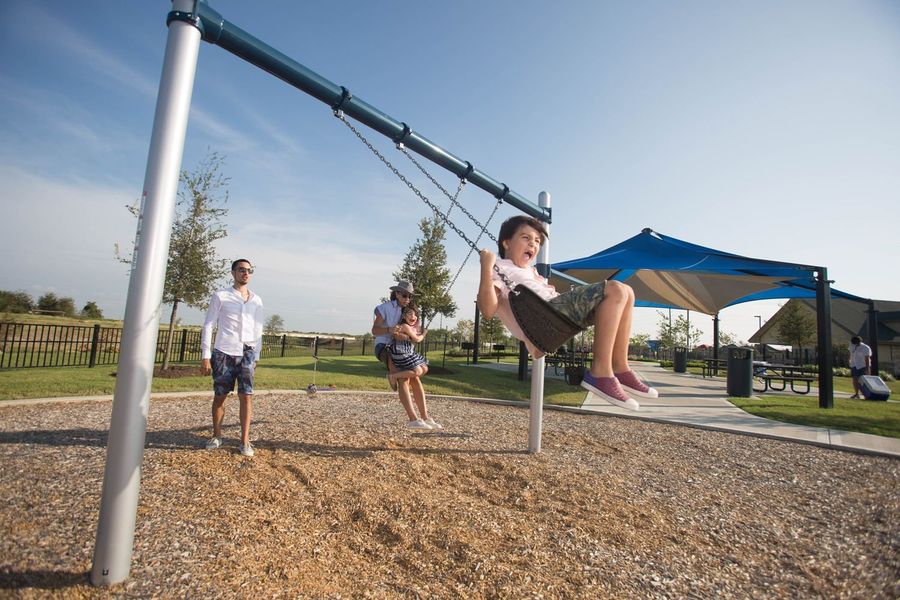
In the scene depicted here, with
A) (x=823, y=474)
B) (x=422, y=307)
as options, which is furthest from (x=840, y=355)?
(x=823, y=474)

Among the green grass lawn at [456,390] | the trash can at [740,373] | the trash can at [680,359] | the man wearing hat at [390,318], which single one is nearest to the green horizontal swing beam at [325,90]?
the man wearing hat at [390,318]

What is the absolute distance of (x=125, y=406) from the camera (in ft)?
7.29

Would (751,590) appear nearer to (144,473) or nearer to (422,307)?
(144,473)

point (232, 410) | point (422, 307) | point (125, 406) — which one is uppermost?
point (422, 307)

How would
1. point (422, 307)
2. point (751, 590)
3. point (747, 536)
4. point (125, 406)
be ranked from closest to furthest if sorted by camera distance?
1. point (125, 406)
2. point (751, 590)
3. point (747, 536)
4. point (422, 307)

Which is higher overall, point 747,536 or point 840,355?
point 840,355

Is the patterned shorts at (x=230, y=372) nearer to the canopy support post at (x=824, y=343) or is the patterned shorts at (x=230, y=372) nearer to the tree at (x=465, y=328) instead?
the canopy support post at (x=824, y=343)

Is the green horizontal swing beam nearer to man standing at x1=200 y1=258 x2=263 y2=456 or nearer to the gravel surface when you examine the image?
man standing at x1=200 y1=258 x2=263 y2=456

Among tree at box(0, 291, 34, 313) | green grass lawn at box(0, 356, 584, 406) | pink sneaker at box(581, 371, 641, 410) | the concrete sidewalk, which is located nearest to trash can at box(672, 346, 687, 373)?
the concrete sidewalk

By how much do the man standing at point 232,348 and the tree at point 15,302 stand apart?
36.0 metres

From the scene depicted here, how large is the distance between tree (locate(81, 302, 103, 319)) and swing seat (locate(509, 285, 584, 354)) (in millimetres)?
46643

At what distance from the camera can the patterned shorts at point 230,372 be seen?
425cm

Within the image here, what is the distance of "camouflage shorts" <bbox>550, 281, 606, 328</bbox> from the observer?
7.82ft

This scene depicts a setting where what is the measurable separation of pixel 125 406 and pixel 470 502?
2498mm
